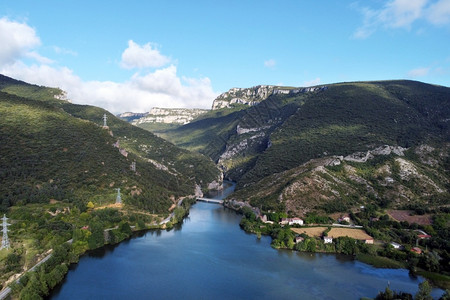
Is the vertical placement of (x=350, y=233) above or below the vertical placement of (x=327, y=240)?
above

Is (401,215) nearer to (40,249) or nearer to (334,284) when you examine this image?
(334,284)

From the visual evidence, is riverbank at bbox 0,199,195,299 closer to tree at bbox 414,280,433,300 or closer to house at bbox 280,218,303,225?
house at bbox 280,218,303,225

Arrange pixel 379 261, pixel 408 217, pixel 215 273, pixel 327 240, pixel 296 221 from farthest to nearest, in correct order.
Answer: pixel 408 217 → pixel 296 221 → pixel 327 240 → pixel 379 261 → pixel 215 273

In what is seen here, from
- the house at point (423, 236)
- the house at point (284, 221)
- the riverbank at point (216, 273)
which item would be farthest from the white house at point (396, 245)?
the house at point (284, 221)

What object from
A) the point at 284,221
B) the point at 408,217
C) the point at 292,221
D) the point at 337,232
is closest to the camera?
the point at 337,232

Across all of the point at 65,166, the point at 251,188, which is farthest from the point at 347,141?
the point at 65,166

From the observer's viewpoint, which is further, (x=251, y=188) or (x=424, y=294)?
(x=251, y=188)

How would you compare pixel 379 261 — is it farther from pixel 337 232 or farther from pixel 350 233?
pixel 337 232
